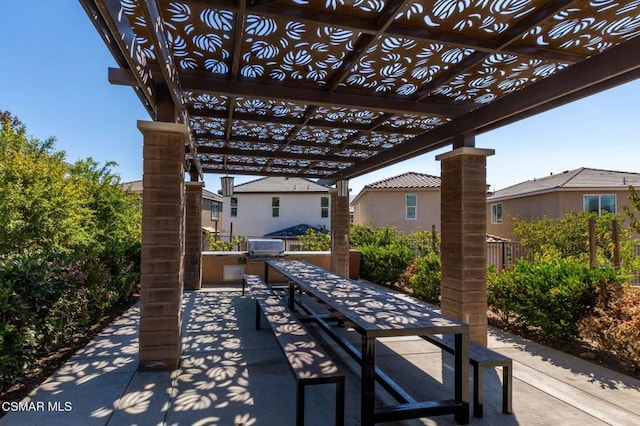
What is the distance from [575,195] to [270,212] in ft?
48.1

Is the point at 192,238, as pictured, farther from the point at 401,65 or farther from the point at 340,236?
the point at 401,65

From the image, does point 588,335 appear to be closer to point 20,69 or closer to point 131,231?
point 131,231

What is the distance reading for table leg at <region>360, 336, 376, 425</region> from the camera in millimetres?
2521

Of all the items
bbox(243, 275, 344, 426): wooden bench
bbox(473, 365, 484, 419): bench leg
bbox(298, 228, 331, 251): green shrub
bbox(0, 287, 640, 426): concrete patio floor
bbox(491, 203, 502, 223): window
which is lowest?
bbox(0, 287, 640, 426): concrete patio floor

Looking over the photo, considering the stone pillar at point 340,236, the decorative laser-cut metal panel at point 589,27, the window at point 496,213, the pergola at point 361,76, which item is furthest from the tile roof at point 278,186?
the decorative laser-cut metal panel at point 589,27

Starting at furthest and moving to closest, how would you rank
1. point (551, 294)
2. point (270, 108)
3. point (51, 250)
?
point (51, 250), point (270, 108), point (551, 294)

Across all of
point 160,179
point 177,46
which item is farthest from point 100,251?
point 177,46

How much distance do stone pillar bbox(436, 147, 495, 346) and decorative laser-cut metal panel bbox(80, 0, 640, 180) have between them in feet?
1.44

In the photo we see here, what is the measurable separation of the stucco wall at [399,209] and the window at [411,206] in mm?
111

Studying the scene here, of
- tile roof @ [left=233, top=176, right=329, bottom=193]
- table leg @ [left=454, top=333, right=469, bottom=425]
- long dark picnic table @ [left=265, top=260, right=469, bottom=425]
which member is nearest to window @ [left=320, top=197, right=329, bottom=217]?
tile roof @ [left=233, top=176, right=329, bottom=193]

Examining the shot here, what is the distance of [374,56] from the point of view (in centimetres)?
344

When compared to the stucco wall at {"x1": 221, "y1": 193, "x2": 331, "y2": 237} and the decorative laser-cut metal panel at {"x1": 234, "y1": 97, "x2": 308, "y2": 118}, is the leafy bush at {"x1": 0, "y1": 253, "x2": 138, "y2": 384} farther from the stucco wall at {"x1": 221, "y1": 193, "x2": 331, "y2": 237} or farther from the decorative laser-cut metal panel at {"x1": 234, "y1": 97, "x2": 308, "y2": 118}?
the stucco wall at {"x1": 221, "y1": 193, "x2": 331, "y2": 237}

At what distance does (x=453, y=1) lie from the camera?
262 cm

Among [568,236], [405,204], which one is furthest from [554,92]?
[405,204]
